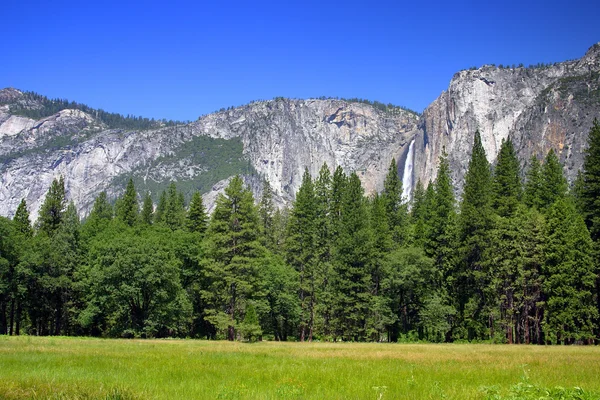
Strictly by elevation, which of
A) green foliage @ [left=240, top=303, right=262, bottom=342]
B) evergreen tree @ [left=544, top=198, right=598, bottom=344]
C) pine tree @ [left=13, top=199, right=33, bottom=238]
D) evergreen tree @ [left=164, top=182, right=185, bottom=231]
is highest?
evergreen tree @ [left=164, top=182, right=185, bottom=231]

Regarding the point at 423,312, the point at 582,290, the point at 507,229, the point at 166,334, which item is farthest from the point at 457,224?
the point at 166,334

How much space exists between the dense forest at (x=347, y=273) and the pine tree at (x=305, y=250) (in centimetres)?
16

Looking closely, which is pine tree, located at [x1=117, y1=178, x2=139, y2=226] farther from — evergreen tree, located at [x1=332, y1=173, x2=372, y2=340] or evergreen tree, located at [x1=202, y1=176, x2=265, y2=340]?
evergreen tree, located at [x1=332, y1=173, x2=372, y2=340]

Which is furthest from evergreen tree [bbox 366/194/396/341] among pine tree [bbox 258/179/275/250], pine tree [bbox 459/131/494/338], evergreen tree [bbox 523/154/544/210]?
pine tree [bbox 258/179/275/250]

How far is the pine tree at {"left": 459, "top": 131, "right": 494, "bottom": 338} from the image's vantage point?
4578 cm

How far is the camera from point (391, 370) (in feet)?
51.8

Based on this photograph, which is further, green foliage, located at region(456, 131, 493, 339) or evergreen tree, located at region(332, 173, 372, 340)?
evergreen tree, located at region(332, 173, 372, 340)

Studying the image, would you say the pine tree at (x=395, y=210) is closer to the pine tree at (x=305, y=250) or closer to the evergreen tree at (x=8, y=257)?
the pine tree at (x=305, y=250)

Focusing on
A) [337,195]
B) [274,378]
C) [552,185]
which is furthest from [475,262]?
[274,378]

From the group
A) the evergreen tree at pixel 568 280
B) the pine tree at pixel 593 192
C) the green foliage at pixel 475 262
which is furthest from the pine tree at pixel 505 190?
the evergreen tree at pixel 568 280

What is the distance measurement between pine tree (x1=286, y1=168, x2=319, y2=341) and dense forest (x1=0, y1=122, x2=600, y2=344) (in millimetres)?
161

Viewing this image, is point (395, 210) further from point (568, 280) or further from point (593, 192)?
point (568, 280)

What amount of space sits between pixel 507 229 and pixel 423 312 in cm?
1096

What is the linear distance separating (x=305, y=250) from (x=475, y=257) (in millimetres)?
18108
